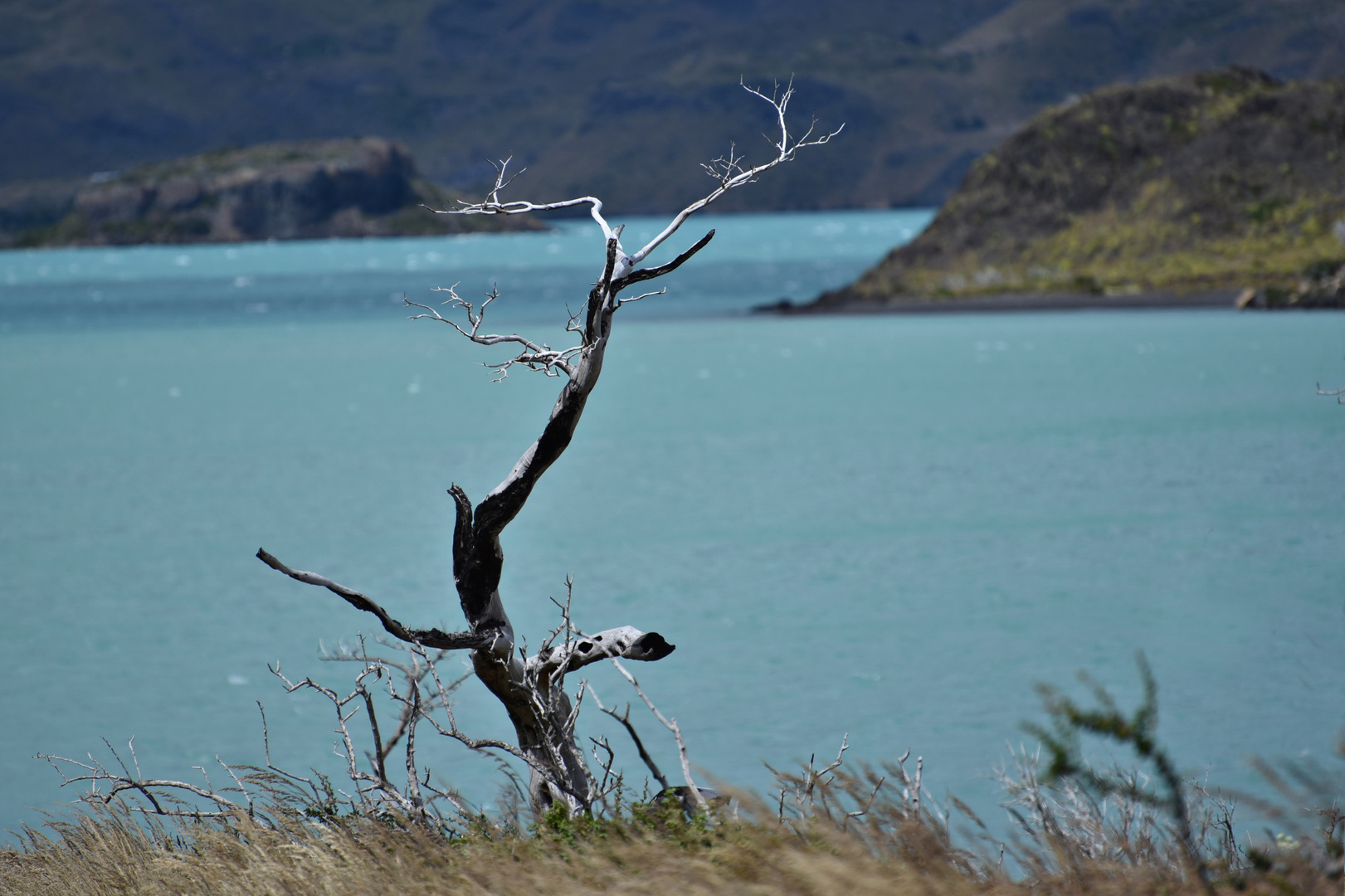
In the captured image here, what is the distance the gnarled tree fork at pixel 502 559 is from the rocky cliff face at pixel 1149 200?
192 ft

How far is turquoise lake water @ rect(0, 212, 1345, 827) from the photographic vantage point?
45.6 ft

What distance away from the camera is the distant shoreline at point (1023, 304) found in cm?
5950

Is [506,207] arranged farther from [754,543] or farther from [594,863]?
[754,543]

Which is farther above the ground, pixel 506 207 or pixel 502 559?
pixel 506 207

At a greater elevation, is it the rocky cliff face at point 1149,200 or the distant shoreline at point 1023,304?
the rocky cliff face at point 1149,200

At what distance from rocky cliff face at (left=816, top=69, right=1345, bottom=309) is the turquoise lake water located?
1887 centimetres

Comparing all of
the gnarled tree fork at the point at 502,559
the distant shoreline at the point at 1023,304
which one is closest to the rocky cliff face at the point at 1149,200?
the distant shoreline at the point at 1023,304

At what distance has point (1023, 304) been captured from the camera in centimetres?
6494

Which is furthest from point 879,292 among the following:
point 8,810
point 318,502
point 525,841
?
point 525,841

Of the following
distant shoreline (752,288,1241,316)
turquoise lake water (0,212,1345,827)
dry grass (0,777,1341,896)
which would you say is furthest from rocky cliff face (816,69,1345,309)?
dry grass (0,777,1341,896)

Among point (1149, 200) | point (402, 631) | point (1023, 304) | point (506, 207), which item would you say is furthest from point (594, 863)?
point (1149, 200)

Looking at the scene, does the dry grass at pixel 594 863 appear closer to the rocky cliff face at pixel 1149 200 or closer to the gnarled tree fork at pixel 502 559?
the gnarled tree fork at pixel 502 559

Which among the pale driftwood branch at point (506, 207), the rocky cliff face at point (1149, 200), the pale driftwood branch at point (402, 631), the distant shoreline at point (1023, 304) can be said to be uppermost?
the rocky cliff face at point (1149, 200)

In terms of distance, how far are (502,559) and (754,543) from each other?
14.8m
